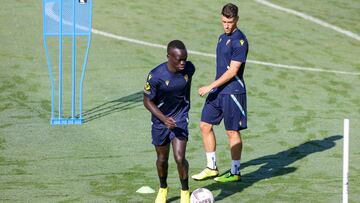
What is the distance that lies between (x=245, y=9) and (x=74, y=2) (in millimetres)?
9648

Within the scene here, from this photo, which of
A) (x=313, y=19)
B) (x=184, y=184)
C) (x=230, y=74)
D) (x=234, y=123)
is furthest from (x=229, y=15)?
(x=313, y=19)

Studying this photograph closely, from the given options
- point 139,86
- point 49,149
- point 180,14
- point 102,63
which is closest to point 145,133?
point 49,149

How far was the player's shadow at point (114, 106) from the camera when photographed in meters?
17.1

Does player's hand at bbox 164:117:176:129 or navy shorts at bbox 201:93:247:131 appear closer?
player's hand at bbox 164:117:176:129

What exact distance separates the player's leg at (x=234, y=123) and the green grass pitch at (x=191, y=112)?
0.59 ft

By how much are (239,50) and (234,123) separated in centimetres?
102

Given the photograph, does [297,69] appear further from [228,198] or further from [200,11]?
[228,198]

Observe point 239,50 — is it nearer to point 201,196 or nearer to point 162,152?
point 162,152

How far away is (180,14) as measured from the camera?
80.7ft

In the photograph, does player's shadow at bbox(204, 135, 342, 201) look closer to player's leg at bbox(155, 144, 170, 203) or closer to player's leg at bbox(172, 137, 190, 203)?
player's leg at bbox(172, 137, 190, 203)

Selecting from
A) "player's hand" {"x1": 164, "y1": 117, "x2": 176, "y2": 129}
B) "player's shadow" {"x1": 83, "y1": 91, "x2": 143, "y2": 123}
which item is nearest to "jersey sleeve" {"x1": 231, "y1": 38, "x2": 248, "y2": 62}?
"player's hand" {"x1": 164, "y1": 117, "x2": 176, "y2": 129}

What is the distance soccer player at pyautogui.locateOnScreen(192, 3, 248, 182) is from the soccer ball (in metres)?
1.43

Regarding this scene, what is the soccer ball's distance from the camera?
39.2 feet

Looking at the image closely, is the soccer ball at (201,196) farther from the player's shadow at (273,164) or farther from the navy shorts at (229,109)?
the navy shorts at (229,109)
